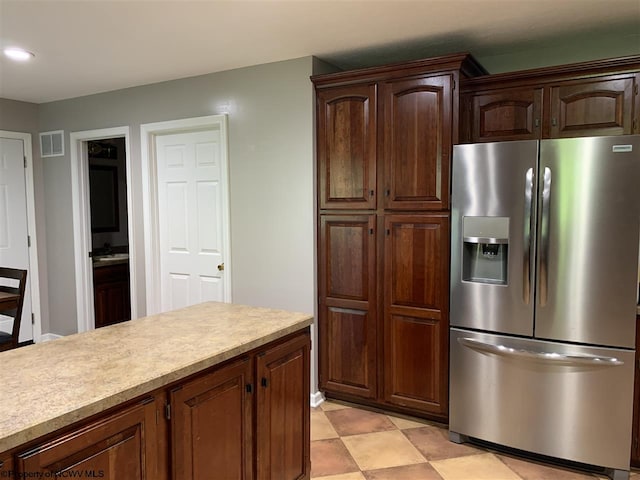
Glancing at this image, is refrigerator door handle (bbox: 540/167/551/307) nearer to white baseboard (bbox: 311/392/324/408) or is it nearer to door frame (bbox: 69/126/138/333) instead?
white baseboard (bbox: 311/392/324/408)

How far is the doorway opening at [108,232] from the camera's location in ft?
15.7

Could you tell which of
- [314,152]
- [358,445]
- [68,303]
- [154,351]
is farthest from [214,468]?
[68,303]

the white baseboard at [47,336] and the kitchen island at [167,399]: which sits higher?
the kitchen island at [167,399]

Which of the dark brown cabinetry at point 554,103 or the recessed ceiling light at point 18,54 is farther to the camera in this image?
the recessed ceiling light at point 18,54

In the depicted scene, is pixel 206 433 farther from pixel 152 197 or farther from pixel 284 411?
pixel 152 197

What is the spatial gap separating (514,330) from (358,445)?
1.18 meters

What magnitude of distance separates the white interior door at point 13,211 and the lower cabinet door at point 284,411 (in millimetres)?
3787

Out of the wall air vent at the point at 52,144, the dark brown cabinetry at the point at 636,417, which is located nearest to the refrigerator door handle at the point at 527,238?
the dark brown cabinetry at the point at 636,417

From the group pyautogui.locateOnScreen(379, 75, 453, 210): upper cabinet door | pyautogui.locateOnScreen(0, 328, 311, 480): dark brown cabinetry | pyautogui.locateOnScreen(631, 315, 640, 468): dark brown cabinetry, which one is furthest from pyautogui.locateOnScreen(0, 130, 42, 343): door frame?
pyautogui.locateOnScreen(631, 315, 640, 468): dark brown cabinetry

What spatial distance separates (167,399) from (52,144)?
4.11 meters

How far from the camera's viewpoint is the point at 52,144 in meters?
4.59

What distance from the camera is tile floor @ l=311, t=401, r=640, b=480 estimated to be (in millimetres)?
2484

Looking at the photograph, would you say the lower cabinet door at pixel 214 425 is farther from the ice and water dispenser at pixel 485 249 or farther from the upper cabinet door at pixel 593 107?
the upper cabinet door at pixel 593 107

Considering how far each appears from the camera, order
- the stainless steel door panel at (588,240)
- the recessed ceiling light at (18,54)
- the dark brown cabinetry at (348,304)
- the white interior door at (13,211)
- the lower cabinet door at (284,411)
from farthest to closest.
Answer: the white interior door at (13,211), the dark brown cabinetry at (348,304), the recessed ceiling light at (18,54), the stainless steel door panel at (588,240), the lower cabinet door at (284,411)
